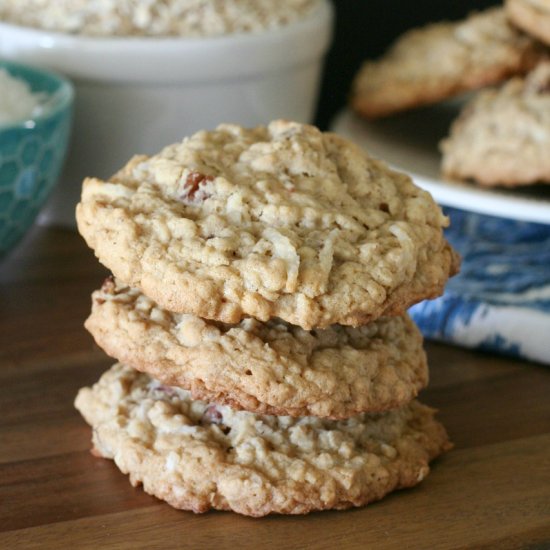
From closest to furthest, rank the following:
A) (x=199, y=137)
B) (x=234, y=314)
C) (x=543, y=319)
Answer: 1. (x=234, y=314)
2. (x=199, y=137)
3. (x=543, y=319)

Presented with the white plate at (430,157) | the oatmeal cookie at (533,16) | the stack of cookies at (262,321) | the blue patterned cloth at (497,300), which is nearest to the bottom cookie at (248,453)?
the stack of cookies at (262,321)

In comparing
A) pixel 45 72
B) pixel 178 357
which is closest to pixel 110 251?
pixel 178 357

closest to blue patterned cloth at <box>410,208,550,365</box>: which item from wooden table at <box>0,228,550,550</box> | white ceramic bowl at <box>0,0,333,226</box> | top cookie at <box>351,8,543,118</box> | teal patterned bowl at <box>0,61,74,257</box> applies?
wooden table at <box>0,228,550,550</box>

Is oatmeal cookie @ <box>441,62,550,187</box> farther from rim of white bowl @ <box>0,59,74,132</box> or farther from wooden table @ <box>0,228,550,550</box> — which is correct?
rim of white bowl @ <box>0,59,74,132</box>

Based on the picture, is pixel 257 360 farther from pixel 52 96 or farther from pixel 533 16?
pixel 533 16

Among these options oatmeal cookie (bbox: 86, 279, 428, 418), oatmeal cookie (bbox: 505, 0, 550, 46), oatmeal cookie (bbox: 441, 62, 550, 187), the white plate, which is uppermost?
oatmeal cookie (bbox: 505, 0, 550, 46)

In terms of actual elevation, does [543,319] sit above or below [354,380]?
below

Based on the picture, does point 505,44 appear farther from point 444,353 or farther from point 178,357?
point 178,357

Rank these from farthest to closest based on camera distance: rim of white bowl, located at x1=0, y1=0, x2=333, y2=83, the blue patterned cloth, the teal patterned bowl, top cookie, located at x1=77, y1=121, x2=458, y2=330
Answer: rim of white bowl, located at x1=0, y1=0, x2=333, y2=83, the teal patterned bowl, the blue patterned cloth, top cookie, located at x1=77, y1=121, x2=458, y2=330

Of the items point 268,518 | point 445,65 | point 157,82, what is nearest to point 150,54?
point 157,82
